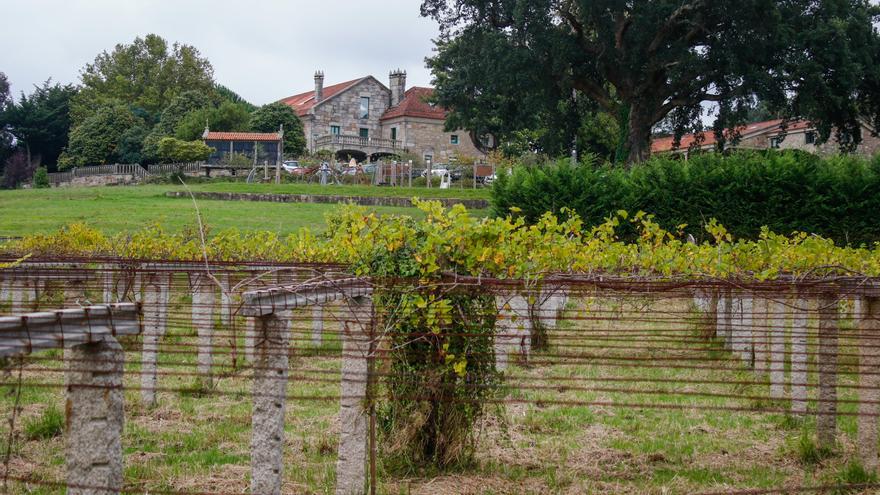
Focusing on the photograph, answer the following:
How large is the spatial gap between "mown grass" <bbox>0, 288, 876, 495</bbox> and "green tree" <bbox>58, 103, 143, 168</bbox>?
161 feet

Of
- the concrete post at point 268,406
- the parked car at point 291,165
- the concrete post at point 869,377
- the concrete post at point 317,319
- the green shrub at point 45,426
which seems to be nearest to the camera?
the concrete post at point 268,406

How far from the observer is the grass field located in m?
24.5

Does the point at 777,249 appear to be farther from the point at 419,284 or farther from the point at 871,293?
the point at 419,284

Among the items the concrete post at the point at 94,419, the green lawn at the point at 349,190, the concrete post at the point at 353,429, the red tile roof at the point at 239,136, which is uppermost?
the red tile roof at the point at 239,136

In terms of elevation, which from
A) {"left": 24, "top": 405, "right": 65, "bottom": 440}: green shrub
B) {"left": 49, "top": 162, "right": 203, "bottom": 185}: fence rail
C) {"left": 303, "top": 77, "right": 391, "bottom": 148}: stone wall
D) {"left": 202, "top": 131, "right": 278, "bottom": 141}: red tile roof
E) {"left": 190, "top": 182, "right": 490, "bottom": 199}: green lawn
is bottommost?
{"left": 24, "top": 405, "right": 65, "bottom": 440}: green shrub

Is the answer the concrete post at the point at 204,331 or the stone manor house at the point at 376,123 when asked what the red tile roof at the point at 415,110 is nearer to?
the stone manor house at the point at 376,123

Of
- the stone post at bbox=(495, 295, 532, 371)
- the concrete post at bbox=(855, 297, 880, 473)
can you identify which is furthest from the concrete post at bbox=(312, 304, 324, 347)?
the concrete post at bbox=(855, 297, 880, 473)

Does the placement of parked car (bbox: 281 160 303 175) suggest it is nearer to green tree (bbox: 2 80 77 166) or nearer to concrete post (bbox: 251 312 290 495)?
green tree (bbox: 2 80 77 166)

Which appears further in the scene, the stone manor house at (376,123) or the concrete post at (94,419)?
the stone manor house at (376,123)

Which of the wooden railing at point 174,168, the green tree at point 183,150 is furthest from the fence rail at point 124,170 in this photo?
the green tree at point 183,150

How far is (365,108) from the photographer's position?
69.7 metres

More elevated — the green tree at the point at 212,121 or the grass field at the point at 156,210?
the green tree at the point at 212,121

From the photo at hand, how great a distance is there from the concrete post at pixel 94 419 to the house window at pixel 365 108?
67.1m

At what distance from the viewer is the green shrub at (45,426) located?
6.81 metres
